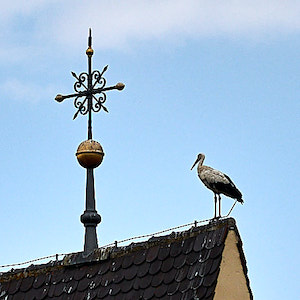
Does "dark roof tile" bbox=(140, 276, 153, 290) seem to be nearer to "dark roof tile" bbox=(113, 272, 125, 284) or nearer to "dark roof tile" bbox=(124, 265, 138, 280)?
"dark roof tile" bbox=(124, 265, 138, 280)

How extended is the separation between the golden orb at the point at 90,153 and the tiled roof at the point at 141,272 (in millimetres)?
1559

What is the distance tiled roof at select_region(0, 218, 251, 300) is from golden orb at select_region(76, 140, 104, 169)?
1.56 meters

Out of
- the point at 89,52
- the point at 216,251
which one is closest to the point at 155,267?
the point at 216,251

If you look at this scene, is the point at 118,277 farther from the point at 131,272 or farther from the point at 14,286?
the point at 14,286

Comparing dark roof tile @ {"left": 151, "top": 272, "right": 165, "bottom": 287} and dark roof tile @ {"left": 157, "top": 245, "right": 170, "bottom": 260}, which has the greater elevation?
dark roof tile @ {"left": 157, "top": 245, "right": 170, "bottom": 260}

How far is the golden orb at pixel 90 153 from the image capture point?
47.9 feet

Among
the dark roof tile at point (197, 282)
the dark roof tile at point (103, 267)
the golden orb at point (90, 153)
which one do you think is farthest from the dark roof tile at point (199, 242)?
the golden orb at point (90, 153)

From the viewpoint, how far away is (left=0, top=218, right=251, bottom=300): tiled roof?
11.9 m

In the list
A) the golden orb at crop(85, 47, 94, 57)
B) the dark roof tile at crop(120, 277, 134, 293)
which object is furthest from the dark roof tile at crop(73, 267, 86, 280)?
the golden orb at crop(85, 47, 94, 57)

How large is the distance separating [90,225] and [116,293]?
7.41 ft

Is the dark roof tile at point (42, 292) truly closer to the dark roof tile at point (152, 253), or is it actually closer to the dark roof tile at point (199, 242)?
the dark roof tile at point (152, 253)

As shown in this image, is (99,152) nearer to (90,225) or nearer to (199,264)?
(90,225)

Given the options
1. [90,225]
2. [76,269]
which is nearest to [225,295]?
[76,269]

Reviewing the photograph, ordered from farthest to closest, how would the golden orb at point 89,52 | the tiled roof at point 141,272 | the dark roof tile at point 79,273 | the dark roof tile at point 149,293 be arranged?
the golden orb at point 89,52 → the dark roof tile at point 79,273 → the dark roof tile at point 149,293 → the tiled roof at point 141,272
